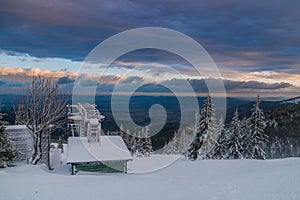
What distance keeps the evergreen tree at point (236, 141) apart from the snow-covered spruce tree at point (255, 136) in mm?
613

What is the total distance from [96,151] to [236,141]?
1403 centimetres

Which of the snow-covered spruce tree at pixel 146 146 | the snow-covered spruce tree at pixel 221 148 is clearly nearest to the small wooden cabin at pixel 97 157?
the snow-covered spruce tree at pixel 221 148

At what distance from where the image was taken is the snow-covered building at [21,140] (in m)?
16.5

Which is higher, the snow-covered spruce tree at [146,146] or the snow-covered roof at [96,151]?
the snow-covered roof at [96,151]

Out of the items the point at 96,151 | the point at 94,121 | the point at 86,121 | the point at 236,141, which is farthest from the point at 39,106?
the point at 236,141

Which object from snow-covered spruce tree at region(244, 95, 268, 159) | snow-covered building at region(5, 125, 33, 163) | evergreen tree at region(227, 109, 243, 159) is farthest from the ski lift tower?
snow-covered spruce tree at region(244, 95, 268, 159)

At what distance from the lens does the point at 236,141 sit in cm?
2286

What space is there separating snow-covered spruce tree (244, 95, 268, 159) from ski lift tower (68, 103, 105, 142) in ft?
44.8

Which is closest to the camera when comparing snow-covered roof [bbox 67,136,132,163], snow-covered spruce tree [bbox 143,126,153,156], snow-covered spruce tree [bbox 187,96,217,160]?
snow-covered roof [bbox 67,136,132,163]

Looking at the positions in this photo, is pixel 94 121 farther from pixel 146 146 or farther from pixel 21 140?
pixel 146 146

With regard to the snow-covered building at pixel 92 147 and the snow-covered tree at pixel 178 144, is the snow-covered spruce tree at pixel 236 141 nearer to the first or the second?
the snow-covered building at pixel 92 147

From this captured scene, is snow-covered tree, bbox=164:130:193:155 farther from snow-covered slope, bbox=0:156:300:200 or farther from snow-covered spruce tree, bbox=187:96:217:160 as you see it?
snow-covered slope, bbox=0:156:300:200

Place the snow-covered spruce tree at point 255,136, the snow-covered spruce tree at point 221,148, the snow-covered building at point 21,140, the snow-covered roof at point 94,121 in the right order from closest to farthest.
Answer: the snow-covered roof at point 94,121, the snow-covered building at point 21,140, the snow-covered spruce tree at point 255,136, the snow-covered spruce tree at point 221,148

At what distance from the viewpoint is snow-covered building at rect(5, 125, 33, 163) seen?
16.5m
